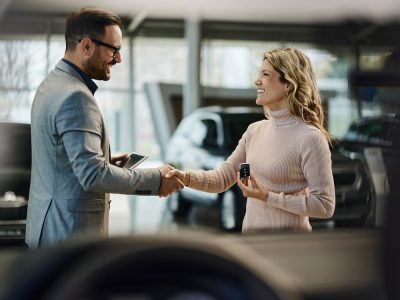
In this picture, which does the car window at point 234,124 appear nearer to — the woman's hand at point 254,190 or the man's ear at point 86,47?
the woman's hand at point 254,190

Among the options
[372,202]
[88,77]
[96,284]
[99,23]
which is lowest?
[96,284]

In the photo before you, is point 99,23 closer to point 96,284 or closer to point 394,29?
point 96,284

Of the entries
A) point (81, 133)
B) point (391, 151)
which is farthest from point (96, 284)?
point (391, 151)

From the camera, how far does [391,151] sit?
9.84 feet

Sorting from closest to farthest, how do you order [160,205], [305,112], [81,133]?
[81,133] < [305,112] < [160,205]

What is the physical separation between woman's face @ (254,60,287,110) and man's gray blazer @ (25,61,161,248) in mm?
527

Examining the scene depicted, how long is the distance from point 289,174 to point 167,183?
1.40 ft

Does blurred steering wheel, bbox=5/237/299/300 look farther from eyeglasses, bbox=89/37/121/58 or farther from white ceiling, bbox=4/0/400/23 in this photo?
white ceiling, bbox=4/0/400/23

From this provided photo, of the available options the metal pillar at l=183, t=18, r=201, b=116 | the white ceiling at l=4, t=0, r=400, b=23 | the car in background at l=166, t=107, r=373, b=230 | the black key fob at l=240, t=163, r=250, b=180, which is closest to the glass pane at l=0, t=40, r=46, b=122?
the white ceiling at l=4, t=0, r=400, b=23

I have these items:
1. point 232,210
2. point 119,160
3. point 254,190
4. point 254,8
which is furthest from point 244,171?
point 232,210

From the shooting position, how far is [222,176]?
3172 mm

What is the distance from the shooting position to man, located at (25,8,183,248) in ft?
8.96

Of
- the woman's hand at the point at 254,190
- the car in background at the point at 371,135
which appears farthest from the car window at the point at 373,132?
the woman's hand at the point at 254,190

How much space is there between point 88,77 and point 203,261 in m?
0.72
